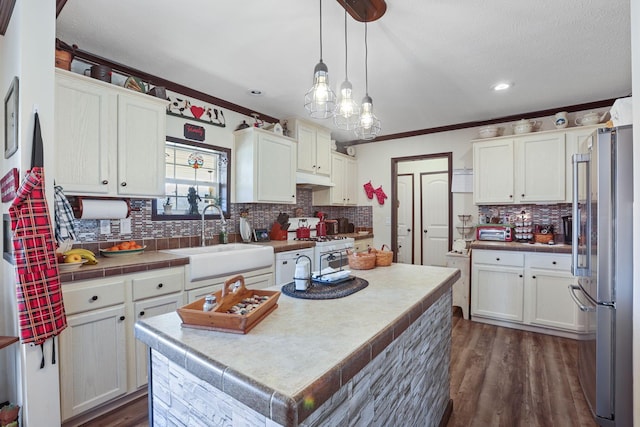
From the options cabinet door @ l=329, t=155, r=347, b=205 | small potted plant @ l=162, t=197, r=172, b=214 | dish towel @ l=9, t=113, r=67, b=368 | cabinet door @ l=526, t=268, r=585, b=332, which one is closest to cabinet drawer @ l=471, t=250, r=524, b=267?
cabinet door @ l=526, t=268, r=585, b=332

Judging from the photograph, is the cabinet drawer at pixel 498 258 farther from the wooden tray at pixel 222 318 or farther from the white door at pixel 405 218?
the wooden tray at pixel 222 318

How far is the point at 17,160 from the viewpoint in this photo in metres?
1.63

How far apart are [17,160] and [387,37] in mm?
2292

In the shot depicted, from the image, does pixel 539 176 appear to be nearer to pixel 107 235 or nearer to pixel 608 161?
pixel 608 161

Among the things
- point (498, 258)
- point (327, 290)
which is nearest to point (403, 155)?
point (498, 258)

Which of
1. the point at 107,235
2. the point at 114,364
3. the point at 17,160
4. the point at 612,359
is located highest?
the point at 17,160

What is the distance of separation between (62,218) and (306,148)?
107 inches

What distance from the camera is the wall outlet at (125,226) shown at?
8.40 feet

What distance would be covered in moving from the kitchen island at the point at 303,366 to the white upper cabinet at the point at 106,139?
155 centimetres

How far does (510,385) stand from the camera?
2324mm

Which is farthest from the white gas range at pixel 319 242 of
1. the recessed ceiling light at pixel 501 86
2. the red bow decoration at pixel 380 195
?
the recessed ceiling light at pixel 501 86

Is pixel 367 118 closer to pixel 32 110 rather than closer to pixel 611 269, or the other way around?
pixel 611 269

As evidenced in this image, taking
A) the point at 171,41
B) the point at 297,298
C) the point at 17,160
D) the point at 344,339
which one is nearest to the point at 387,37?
the point at 171,41

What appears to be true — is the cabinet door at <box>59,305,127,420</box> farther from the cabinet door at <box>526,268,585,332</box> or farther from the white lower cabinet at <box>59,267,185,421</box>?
the cabinet door at <box>526,268,585,332</box>
